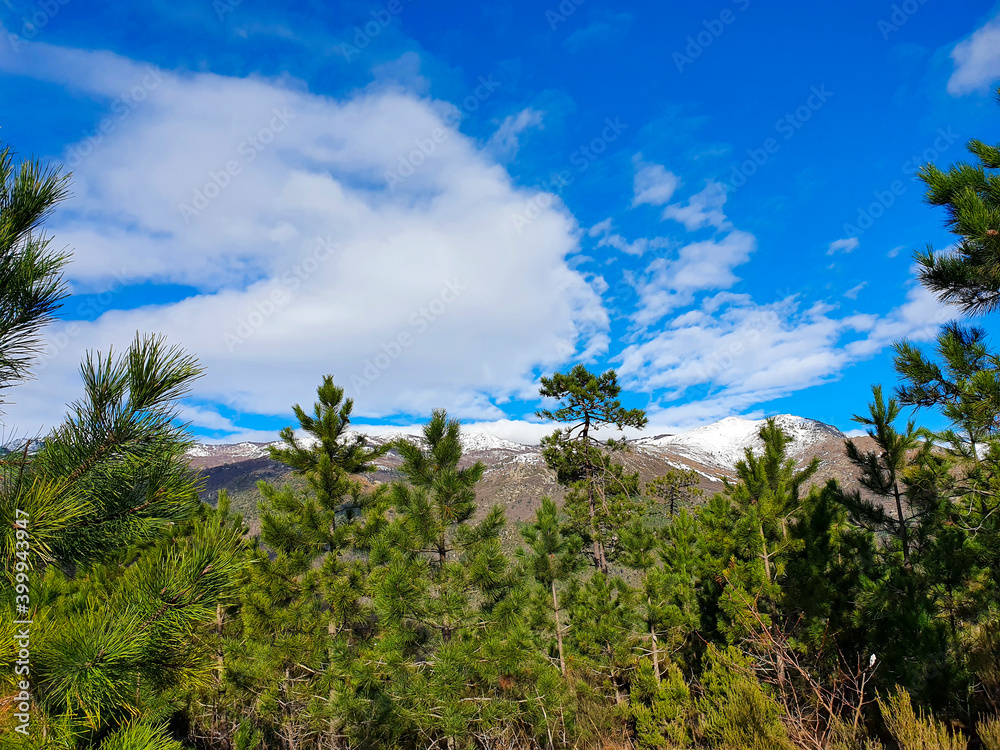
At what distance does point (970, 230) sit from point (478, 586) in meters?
8.31

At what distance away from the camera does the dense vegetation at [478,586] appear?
217 cm

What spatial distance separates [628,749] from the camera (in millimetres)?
9023

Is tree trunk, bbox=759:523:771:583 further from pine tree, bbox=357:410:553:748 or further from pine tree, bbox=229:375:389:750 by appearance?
pine tree, bbox=229:375:389:750

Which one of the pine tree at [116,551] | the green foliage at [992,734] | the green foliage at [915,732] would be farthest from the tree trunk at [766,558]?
the pine tree at [116,551]

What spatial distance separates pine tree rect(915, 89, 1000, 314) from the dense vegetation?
0.03m

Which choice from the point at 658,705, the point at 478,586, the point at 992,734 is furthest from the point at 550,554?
the point at 992,734

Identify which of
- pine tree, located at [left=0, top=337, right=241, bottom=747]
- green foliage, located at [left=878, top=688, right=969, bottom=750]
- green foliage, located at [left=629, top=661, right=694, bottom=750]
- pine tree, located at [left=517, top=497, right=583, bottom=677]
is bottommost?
green foliage, located at [left=629, top=661, right=694, bottom=750]

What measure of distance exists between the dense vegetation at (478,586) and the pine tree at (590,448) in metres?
0.09

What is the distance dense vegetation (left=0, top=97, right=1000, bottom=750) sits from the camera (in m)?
2.17

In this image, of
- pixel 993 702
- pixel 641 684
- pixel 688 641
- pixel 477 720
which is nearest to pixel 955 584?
pixel 993 702

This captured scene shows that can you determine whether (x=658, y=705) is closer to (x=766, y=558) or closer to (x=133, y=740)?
(x=766, y=558)

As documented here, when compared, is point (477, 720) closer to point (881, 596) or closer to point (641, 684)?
point (641, 684)

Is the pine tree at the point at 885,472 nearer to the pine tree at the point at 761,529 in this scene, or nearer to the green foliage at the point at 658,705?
the pine tree at the point at 761,529

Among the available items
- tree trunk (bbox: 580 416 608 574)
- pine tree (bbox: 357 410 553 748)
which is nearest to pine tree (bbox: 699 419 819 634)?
tree trunk (bbox: 580 416 608 574)
